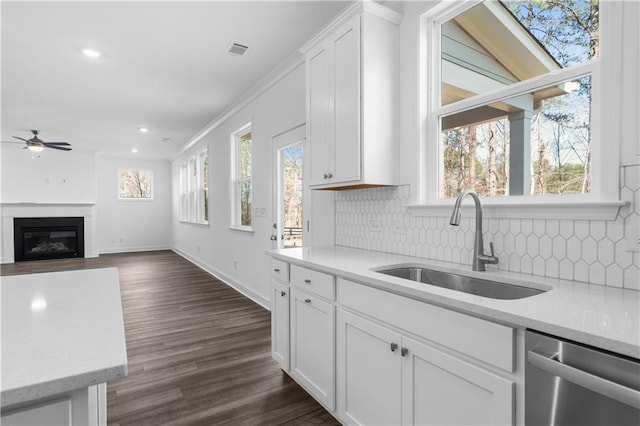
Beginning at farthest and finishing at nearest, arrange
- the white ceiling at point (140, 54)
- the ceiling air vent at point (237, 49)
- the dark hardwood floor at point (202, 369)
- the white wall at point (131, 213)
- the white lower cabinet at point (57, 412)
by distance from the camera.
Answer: the white wall at point (131, 213), the ceiling air vent at point (237, 49), the white ceiling at point (140, 54), the dark hardwood floor at point (202, 369), the white lower cabinet at point (57, 412)

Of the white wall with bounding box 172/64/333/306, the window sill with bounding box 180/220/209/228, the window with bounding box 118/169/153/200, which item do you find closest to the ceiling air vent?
the white wall with bounding box 172/64/333/306

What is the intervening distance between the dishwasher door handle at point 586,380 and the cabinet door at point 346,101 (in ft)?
4.73

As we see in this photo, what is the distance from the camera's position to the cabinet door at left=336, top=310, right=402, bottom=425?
4.88ft

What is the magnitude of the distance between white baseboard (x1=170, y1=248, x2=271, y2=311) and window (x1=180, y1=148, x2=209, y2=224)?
2.99ft

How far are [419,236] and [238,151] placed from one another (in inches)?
147

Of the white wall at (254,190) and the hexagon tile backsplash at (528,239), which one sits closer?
the hexagon tile backsplash at (528,239)

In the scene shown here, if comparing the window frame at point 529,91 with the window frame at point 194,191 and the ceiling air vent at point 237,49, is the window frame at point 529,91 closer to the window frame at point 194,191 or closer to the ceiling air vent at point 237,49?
the ceiling air vent at point 237,49

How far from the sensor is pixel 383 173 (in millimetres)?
2246

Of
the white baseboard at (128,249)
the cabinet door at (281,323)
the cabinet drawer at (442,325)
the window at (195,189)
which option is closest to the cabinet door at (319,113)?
the cabinet door at (281,323)

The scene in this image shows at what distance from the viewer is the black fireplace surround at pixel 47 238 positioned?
762cm

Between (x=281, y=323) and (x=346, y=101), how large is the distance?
1.61 m

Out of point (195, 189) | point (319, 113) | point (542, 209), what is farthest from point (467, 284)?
point (195, 189)

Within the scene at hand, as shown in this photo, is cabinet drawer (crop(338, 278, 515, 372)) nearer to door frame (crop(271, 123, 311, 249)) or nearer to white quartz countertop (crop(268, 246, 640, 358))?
white quartz countertop (crop(268, 246, 640, 358))

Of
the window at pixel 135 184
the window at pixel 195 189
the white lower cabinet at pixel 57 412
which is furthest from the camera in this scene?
the window at pixel 135 184
